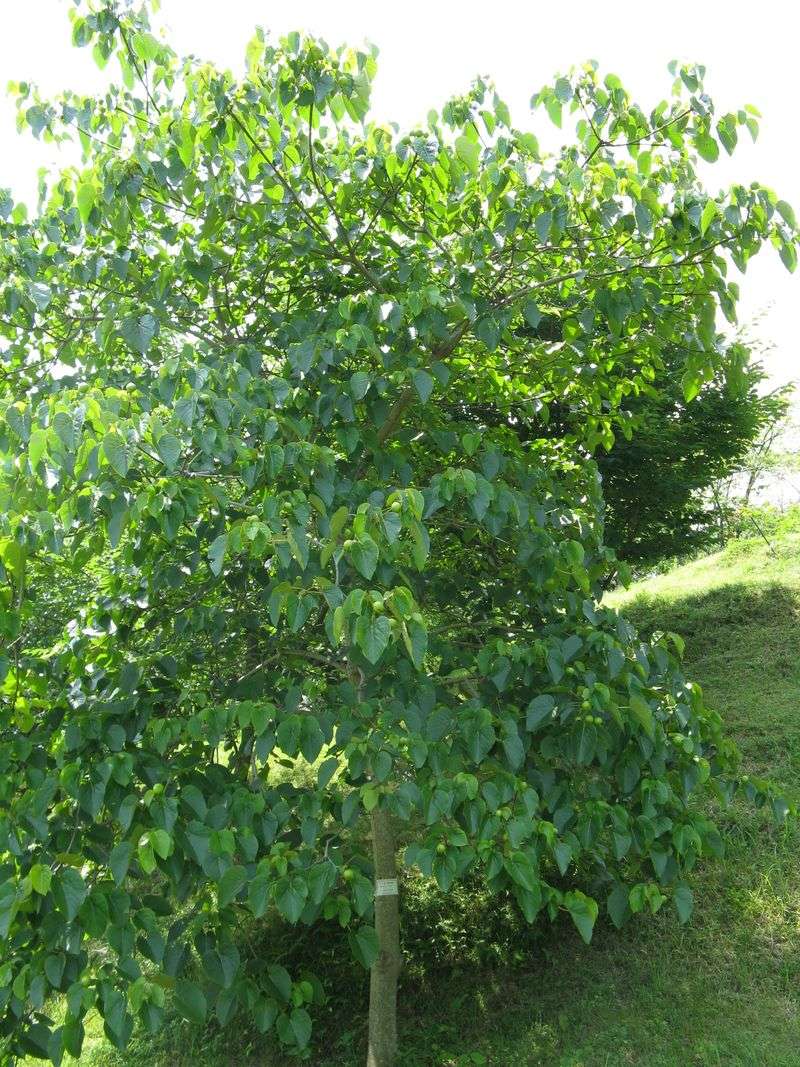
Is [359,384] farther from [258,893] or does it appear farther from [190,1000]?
[190,1000]

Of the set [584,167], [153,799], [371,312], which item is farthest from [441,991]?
[584,167]

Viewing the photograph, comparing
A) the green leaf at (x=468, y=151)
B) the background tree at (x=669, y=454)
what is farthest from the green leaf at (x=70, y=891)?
the background tree at (x=669, y=454)

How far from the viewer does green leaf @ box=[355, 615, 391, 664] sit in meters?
2.07

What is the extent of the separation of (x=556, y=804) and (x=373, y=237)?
2.07m

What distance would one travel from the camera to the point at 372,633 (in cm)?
209

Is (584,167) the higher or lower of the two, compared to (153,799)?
higher

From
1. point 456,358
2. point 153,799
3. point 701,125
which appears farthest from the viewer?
point 456,358

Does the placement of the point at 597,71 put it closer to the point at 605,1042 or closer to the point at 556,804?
the point at 556,804

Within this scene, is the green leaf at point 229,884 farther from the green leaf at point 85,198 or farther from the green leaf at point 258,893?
the green leaf at point 85,198

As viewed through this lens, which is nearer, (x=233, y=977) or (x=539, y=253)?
(x=233, y=977)

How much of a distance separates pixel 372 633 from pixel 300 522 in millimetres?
487

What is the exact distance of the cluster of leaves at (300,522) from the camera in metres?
2.43

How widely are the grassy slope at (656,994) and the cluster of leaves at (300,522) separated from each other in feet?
3.48

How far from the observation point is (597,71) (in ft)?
9.23
